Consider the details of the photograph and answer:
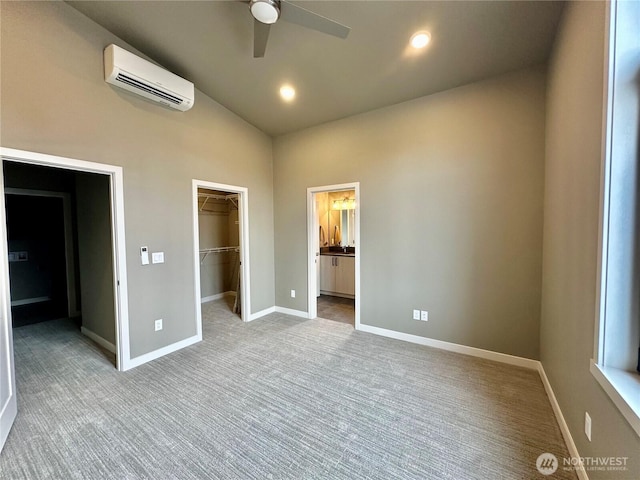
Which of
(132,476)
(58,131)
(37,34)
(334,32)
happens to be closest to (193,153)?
(58,131)

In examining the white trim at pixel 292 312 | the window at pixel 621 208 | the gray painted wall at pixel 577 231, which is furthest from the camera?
the white trim at pixel 292 312

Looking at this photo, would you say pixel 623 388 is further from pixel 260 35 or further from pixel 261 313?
pixel 261 313

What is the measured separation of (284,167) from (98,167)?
2.48 metres

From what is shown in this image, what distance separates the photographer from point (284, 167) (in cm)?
437

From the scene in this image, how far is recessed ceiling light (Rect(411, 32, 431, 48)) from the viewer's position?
2.26 meters

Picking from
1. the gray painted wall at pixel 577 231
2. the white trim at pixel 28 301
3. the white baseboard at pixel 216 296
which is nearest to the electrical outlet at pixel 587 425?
the gray painted wall at pixel 577 231

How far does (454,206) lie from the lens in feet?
9.78

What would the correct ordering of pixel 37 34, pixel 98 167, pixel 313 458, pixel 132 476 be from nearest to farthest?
pixel 132 476 < pixel 313 458 < pixel 37 34 < pixel 98 167

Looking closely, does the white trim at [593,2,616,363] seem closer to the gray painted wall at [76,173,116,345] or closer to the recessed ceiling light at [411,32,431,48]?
the recessed ceiling light at [411,32,431,48]

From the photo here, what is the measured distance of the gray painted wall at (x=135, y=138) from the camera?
2.10m

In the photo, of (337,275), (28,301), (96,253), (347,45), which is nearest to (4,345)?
(96,253)

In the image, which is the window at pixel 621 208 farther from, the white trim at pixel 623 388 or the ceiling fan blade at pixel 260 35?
the ceiling fan blade at pixel 260 35

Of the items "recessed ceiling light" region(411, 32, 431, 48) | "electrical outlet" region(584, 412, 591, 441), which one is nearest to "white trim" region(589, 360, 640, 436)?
"electrical outlet" region(584, 412, 591, 441)

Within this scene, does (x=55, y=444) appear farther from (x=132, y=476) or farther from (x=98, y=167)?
(x=98, y=167)
